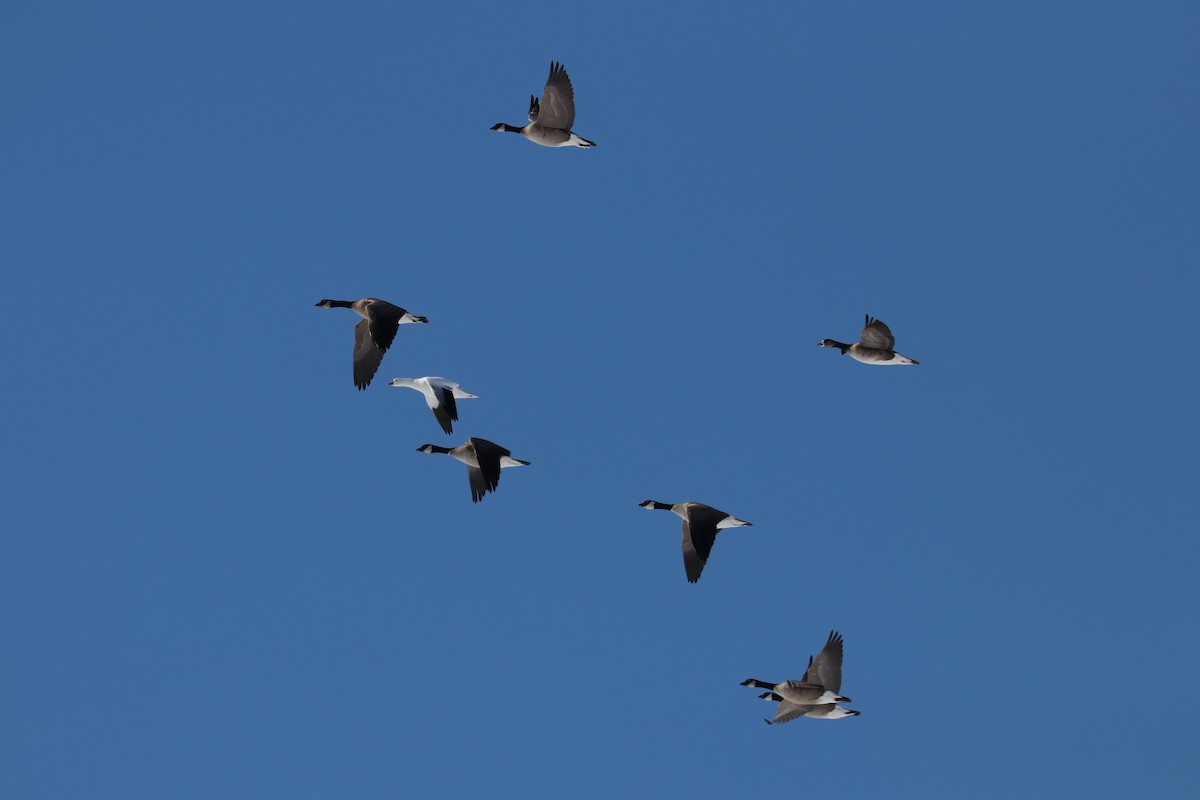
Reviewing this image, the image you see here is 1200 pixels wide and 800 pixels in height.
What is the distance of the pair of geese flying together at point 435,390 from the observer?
1050 inches

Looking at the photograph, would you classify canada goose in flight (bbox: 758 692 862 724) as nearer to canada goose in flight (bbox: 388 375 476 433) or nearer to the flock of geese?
the flock of geese

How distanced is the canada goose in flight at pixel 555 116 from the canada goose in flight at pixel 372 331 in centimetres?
414

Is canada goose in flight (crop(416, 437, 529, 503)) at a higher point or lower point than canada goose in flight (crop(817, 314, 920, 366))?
lower

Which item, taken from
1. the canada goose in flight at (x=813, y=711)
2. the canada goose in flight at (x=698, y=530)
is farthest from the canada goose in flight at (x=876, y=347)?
the canada goose in flight at (x=813, y=711)

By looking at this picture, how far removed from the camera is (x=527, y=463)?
26656 mm

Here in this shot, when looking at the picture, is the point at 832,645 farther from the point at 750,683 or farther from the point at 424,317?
the point at 424,317

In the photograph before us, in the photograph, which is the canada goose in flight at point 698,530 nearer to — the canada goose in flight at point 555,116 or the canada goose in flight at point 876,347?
the canada goose in flight at point 876,347

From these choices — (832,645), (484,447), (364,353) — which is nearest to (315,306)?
(364,353)

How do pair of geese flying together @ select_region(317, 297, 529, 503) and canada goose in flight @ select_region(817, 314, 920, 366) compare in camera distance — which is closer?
pair of geese flying together @ select_region(317, 297, 529, 503)

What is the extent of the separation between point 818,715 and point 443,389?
351 inches

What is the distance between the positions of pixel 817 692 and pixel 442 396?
8.57 metres

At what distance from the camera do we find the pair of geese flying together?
87.5 feet

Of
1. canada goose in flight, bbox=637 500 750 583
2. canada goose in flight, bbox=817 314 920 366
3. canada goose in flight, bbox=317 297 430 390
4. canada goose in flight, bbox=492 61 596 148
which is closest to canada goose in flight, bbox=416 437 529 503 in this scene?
canada goose in flight, bbox=317 297 430 390

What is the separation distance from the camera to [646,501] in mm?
30844
